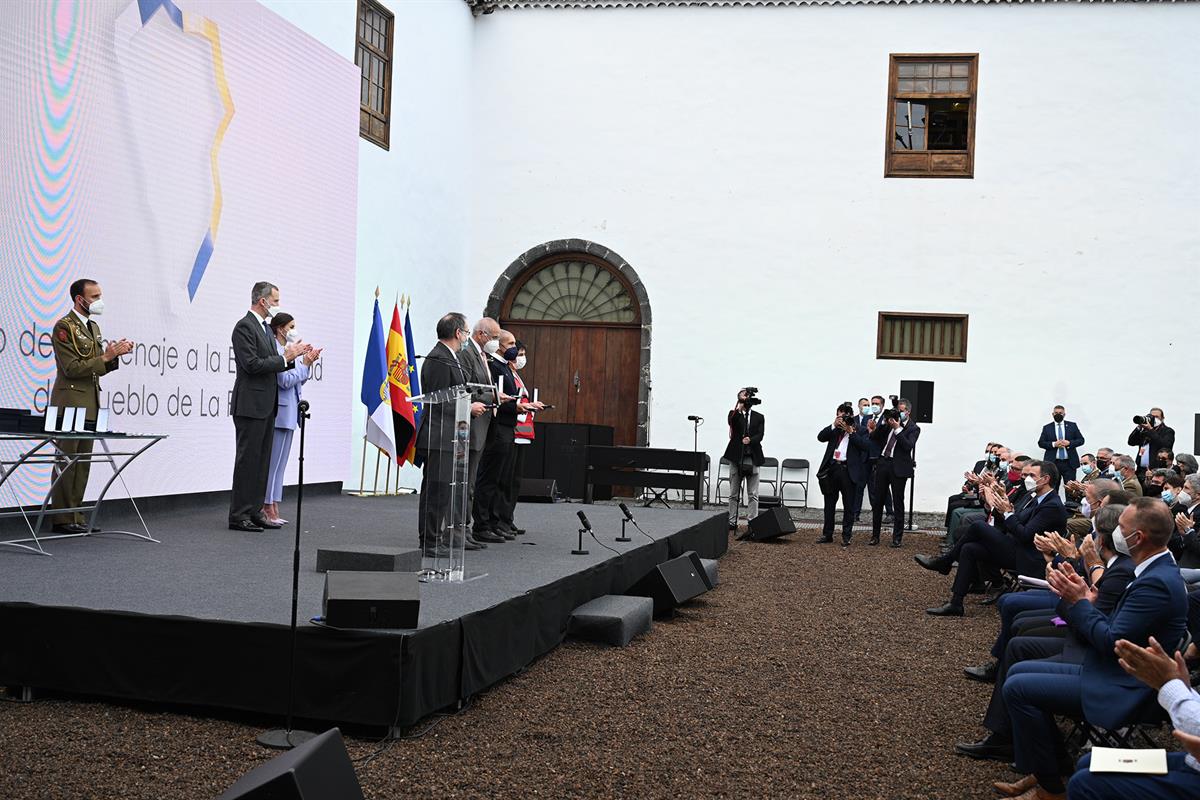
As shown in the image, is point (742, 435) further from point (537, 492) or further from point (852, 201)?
point (852, 201)

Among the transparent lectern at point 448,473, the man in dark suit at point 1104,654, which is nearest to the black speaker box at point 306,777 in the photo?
the man in dark suit at point 1104,654

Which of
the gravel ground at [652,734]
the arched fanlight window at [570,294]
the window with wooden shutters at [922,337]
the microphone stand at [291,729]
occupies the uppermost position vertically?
the arched fanlight window at [570,294]

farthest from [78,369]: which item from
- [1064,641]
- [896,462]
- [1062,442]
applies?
[1062,442]

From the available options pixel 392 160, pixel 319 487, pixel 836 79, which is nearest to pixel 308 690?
pixel 319 487

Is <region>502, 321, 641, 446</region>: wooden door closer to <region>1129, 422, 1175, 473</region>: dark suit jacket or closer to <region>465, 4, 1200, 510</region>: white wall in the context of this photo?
<region>465, 4, 1200, 510</region>: white wall

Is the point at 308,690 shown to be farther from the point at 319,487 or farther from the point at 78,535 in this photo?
the point at 319,487

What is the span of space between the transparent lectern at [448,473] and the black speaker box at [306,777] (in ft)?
9.52

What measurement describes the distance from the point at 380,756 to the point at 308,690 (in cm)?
42

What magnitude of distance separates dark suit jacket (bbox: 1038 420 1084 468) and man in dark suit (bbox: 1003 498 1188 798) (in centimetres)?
1115

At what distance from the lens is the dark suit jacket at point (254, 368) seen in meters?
7.44

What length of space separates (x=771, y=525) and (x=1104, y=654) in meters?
8.20

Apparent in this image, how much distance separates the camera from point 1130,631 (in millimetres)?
3658

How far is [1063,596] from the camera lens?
3900mm

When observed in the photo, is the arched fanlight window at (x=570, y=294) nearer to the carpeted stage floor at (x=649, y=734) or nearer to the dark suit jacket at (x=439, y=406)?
the dark suit jacket at (x=439, y=406)
